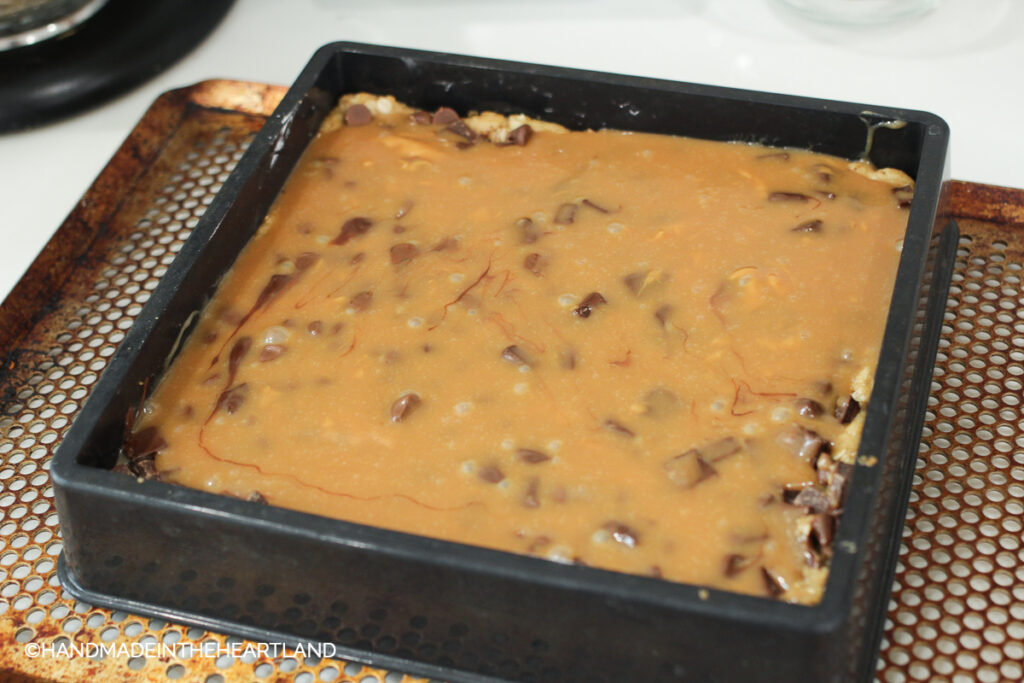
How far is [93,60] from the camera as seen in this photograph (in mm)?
1905

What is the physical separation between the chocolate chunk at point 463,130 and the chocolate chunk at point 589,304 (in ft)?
1.08

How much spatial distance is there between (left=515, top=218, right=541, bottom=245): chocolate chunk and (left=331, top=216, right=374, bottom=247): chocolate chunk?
0.57 feet

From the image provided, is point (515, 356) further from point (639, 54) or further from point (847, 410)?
point (639, 54)

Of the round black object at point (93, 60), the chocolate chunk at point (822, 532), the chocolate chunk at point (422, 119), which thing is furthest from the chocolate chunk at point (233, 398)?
the round black object at point (93, 60)

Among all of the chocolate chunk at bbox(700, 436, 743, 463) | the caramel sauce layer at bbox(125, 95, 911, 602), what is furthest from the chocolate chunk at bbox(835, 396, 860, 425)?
the chocolate chunk at bbox(700, 436, 743, 463)

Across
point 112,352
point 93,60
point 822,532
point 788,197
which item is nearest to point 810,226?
point 788,197

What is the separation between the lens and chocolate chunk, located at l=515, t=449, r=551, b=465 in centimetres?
120

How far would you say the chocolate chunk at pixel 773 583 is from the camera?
42.1 inches

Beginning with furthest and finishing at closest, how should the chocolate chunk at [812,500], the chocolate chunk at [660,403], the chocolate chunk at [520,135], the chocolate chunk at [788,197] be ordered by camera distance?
the chocolate chunk at [520,135]
the chocolate chunk at [788,197]
the chocolate chunk at [660,403]
the chocolate chunk at [812,500]

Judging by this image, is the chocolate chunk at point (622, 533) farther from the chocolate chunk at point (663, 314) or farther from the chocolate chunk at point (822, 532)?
the chocolate chunk at point (663, 314)

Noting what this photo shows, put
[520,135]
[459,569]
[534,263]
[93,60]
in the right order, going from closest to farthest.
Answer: [459,569]
[534,263]
[520,135]
[93,60]

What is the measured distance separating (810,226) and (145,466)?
2.47 feet

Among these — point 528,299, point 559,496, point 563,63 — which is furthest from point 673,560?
point 563,63

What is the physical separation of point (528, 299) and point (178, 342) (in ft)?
1.22
